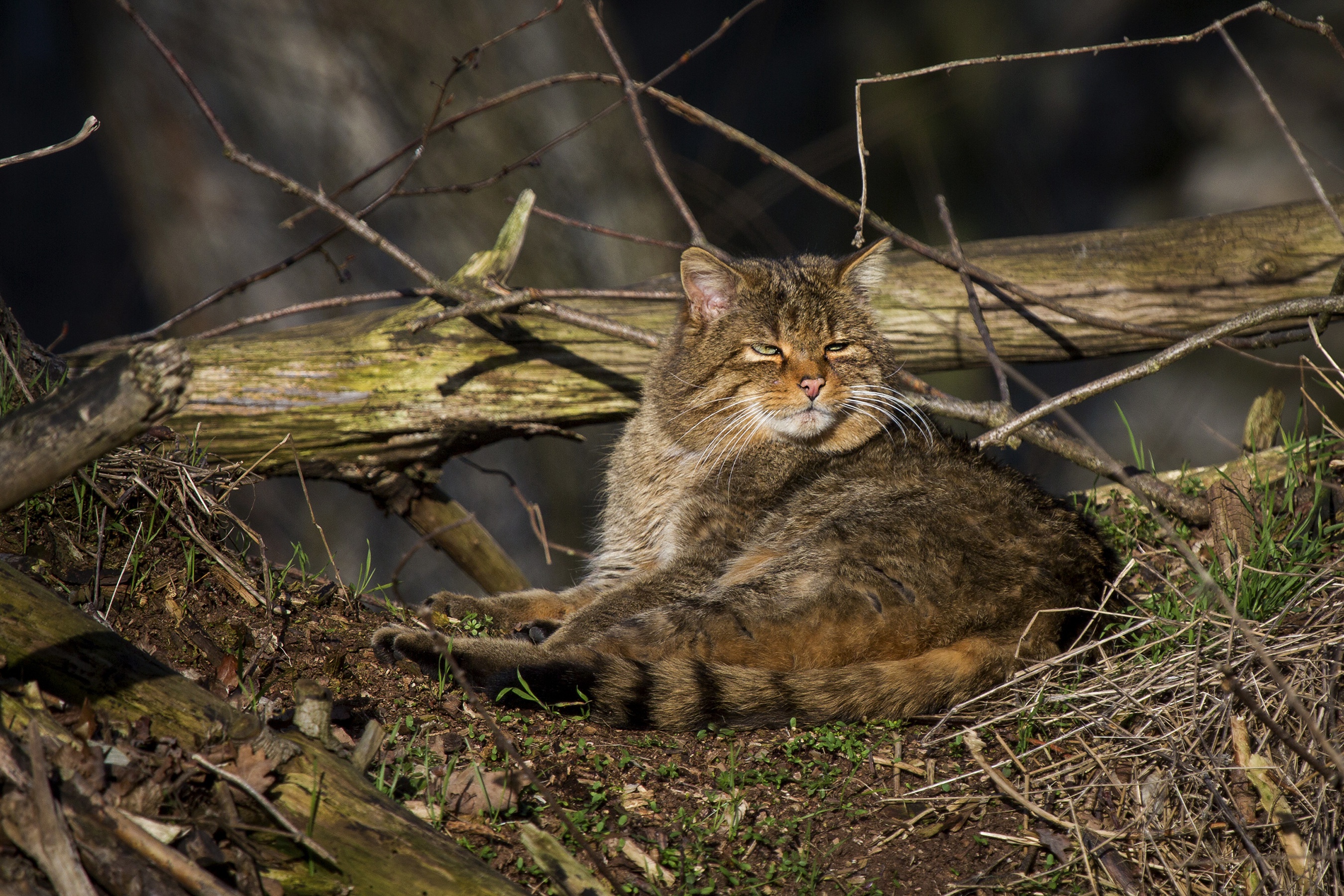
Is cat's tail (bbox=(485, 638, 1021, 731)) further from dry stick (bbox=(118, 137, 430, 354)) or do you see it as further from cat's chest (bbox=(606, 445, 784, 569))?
dry stick (bbox=(118, 137, 430, 354))

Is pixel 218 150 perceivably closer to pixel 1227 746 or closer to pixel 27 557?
pixel 27 557

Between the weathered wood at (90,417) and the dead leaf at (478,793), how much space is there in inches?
40.8

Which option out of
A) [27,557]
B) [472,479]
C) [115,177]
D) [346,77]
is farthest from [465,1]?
[27,557]

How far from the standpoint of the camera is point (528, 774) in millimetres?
1562

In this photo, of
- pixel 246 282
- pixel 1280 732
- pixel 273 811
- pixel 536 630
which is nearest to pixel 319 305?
pixel 246 282

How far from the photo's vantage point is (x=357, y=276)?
648 cm

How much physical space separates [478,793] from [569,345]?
7.76ft

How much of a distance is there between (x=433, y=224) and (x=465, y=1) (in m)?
1.56

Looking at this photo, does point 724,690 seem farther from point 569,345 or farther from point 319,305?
point 319,305

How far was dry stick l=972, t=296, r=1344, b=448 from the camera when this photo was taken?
260cm

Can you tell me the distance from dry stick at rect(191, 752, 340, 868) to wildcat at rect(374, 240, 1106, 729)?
572mm

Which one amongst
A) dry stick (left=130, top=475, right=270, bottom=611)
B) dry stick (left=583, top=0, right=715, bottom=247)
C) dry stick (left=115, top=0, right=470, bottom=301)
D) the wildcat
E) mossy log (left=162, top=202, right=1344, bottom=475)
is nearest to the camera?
the wildcat

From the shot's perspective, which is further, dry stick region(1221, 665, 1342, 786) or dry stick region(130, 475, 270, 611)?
dry stick region(130, 475, 270, 611)

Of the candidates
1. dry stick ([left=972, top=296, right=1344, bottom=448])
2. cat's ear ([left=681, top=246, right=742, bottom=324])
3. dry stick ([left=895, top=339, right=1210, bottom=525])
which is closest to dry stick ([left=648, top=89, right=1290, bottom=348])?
dry stick ([left=895, top=339, right=1210, bottom=525])
